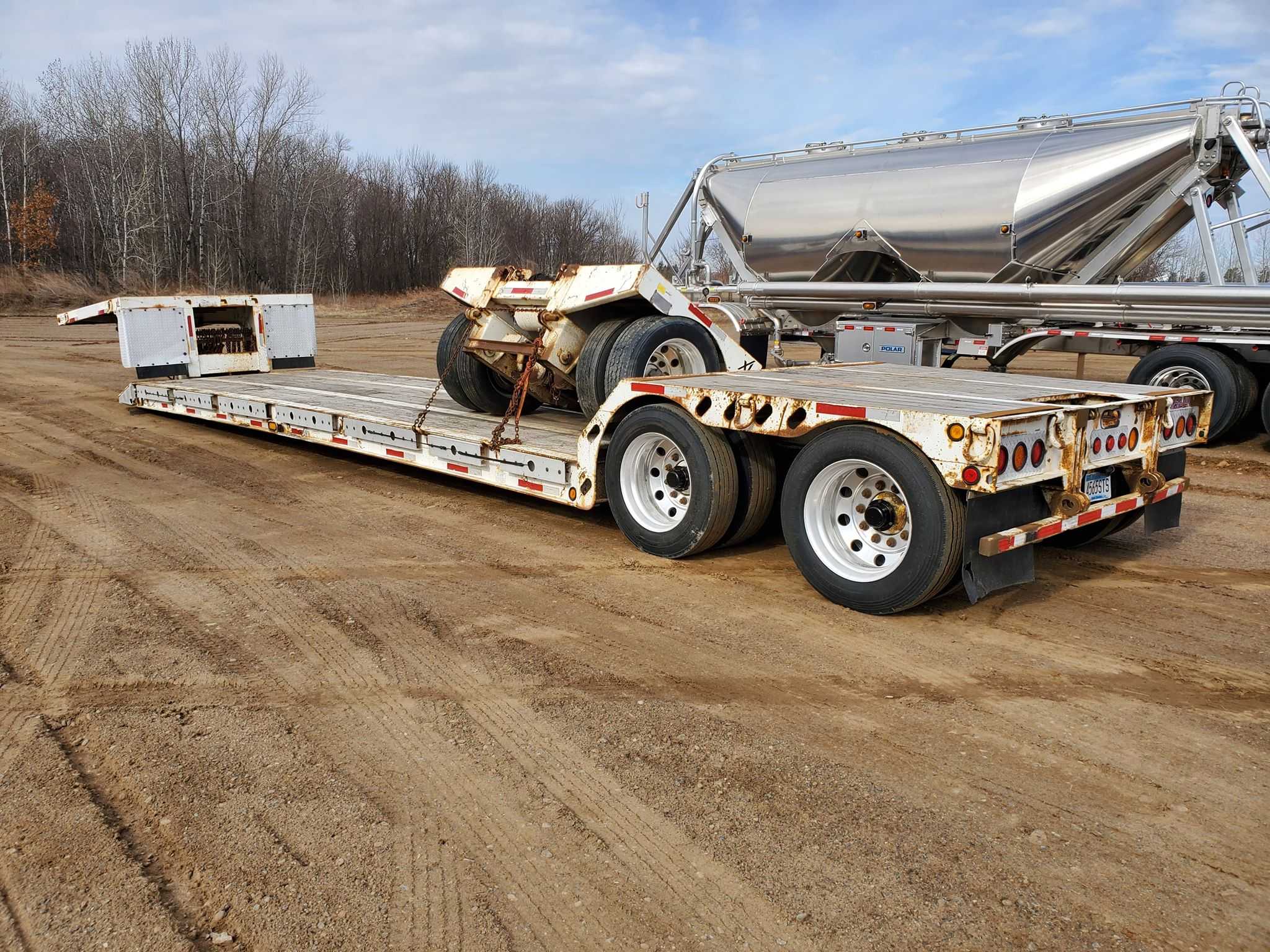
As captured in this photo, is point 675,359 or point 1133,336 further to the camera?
point 1133,336

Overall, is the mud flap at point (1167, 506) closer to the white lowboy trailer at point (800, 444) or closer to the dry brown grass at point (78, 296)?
the white lowboy trailer at point (800, 444)

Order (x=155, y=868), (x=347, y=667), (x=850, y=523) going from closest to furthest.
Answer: (x=155, y=868) → (x=347, y=667) → (x=850, y=523)

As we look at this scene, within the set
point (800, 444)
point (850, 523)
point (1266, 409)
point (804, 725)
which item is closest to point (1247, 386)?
point (1266, 409)

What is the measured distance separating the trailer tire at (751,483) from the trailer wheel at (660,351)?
4.56 feet

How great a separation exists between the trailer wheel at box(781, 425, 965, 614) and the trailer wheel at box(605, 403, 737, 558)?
464 mm

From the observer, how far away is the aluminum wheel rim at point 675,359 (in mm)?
7473

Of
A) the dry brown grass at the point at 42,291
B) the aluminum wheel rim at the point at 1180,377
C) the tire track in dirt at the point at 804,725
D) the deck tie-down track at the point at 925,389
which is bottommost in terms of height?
the tire track in dirt at the point at 804,725

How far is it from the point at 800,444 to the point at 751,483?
→ 42 cm

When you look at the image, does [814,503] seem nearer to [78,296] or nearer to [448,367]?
[448,367]

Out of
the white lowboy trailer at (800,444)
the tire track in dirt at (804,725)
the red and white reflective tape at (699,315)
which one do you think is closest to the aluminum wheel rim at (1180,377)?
the white lowboy trailer at (800,444)

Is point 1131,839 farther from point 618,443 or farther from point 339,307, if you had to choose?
point 339,307

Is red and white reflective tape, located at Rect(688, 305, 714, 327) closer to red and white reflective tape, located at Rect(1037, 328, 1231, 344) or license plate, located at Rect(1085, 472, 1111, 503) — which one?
license plate, located at Rect(1085, 472, 1111, 503)

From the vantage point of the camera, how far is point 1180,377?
10.5m

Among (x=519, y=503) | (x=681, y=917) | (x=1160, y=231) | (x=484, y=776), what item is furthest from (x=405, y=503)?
(x=1160, y=231)
